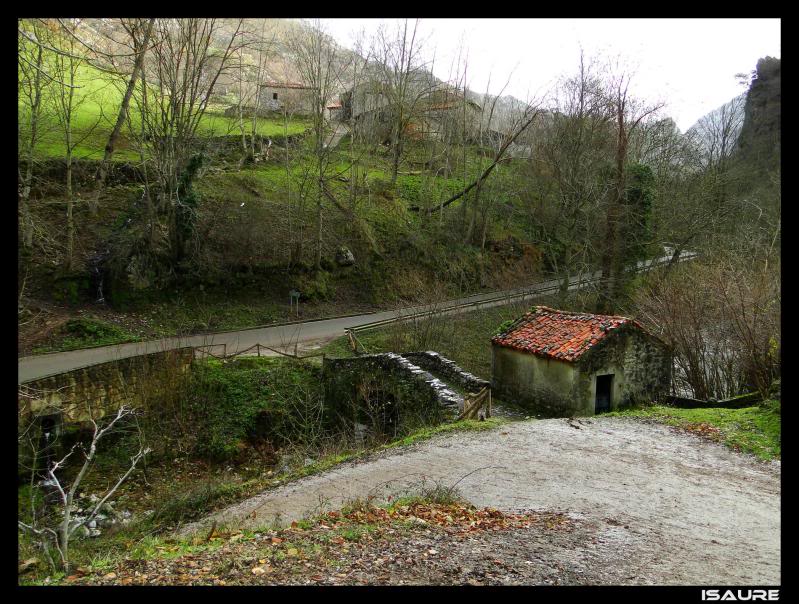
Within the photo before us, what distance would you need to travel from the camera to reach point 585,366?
15.9 m

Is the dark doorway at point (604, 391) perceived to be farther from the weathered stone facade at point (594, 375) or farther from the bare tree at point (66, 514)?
the bare tree at point (66, 514)

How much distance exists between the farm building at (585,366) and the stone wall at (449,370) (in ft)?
5.09

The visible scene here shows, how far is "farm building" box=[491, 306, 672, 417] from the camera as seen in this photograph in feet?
52.4

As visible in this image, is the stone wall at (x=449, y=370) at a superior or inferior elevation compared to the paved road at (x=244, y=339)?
inferior

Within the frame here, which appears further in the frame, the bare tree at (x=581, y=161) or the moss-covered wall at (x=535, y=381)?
the bare tree at (x=581, y=161)

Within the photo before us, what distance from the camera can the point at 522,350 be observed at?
17562 millimetres

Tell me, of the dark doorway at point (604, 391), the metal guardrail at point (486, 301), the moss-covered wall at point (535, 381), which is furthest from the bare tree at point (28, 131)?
the dark doorway at point (604, 391)

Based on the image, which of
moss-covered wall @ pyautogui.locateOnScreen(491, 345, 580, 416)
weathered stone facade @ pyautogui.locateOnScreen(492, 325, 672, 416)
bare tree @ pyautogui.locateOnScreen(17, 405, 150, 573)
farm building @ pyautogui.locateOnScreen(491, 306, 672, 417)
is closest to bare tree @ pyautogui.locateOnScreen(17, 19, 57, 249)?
bare tree @ pyautogui.locateOnScreen(17, 405, 150, 573)

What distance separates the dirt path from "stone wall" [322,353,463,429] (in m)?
2.75

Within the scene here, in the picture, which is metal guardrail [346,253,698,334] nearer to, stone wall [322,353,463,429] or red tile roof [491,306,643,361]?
red tile roof [491,306,643,361]

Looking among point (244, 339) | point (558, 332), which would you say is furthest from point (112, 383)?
point (558, 332)

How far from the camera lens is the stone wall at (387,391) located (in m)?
14.7

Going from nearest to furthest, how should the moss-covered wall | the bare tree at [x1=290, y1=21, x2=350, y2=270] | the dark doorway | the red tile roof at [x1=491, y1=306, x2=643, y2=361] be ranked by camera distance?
1. the moss-covered wall
2. the red tile roof at [x1=491, y1=306, x2=643, y2=361]
3. the dark doorway
4. the bare tree at [x1=290, y1=21, x2=350, y2=270]
